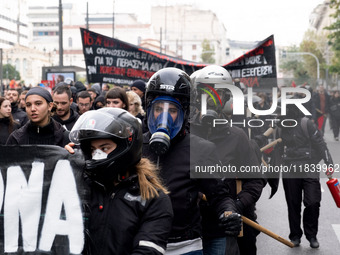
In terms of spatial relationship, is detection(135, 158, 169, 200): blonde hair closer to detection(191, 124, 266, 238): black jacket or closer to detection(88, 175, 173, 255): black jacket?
detection(88, 175, 173, 255): black jacket

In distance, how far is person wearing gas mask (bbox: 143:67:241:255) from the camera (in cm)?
340

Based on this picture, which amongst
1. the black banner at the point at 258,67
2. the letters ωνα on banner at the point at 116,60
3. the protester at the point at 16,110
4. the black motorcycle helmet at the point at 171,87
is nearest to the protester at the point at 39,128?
the black motorcycle helmet at the point at 171,87

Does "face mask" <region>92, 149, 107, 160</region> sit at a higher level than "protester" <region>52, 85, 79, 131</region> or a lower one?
lower

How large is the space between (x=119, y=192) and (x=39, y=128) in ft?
7.84

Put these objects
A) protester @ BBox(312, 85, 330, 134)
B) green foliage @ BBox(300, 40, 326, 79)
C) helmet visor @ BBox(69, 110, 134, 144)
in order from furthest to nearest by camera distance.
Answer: green foliage @ BBox(300, 40, 326, 79) → protester @ BBox(312, 85, 330, 134) → helmet visor @ BBox(69, 110, 134, 144)

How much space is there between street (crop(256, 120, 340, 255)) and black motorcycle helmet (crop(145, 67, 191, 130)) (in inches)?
148

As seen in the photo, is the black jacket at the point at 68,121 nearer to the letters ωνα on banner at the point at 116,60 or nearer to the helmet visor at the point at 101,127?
the helmet visor at the point at 101,127

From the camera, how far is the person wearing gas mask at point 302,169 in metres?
7.52

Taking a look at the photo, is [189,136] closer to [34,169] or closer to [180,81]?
[180,81]

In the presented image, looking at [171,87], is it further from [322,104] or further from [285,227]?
[322,104]

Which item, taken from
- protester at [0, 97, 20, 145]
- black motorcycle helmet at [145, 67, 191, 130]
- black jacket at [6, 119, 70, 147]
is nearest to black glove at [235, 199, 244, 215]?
black motorcycle helmet at [145, 67, 191, 130]

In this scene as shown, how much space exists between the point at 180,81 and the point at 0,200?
1.26 metres

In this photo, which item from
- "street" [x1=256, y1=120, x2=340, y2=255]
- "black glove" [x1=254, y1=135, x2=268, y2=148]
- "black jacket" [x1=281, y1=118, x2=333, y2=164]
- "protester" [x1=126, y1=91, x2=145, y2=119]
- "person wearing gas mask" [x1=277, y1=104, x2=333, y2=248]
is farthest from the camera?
"black glove" [x1=254, y1=135, x2=268, y2=148]

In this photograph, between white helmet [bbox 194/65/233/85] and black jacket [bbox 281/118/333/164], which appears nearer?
white helmet [bbox 194/65/233/85]
